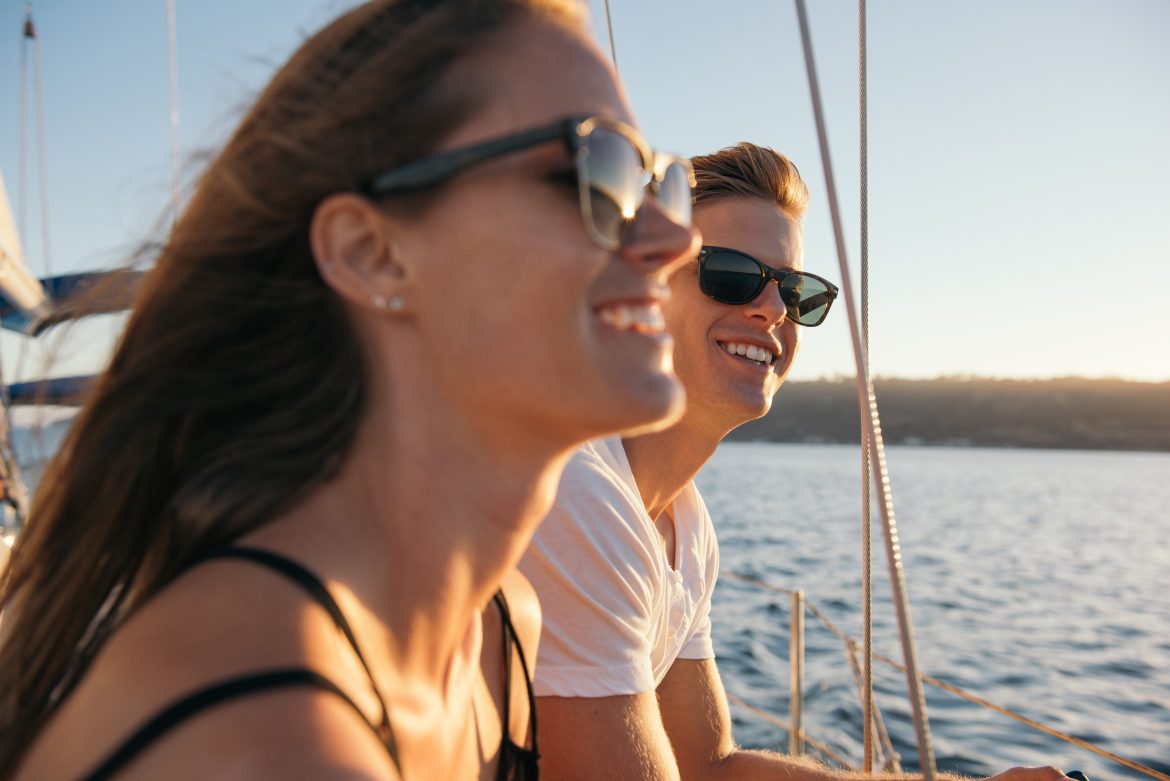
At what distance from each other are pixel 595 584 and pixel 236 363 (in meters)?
0.84

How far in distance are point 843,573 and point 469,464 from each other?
1713 centimetres

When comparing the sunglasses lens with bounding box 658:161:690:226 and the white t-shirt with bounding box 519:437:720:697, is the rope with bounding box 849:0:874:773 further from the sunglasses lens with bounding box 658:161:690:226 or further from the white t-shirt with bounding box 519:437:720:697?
the sunglasses lens with bounding box 658:161:690:226

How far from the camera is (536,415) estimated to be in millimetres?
1106

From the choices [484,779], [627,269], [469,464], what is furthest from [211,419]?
[484,779]

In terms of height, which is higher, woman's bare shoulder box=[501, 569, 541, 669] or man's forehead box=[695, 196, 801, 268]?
man's forehead box=[695, 196, 801, 268]

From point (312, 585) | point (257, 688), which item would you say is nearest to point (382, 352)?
point (312, 585)

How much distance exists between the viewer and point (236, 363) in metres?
1.18

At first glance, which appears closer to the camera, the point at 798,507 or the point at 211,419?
the point at 211,419

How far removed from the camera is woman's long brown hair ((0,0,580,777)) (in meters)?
1.10

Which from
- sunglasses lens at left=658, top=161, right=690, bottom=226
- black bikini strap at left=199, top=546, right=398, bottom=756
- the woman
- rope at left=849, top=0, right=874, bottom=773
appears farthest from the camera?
rope at left=849, top=0, right=874, bottom=773

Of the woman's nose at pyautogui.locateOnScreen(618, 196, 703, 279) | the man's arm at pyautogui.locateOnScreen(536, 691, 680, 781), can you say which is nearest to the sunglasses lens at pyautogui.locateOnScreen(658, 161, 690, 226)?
the woman's nose at pyautogui.locateOnScreen(618, 196, 703, 279)

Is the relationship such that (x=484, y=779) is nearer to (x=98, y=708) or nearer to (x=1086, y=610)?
(x=98, y=708)

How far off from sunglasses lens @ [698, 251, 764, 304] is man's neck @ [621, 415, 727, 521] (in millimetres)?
374

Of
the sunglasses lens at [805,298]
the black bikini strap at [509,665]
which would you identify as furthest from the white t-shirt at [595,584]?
the sunglasses lens at [805,298]
